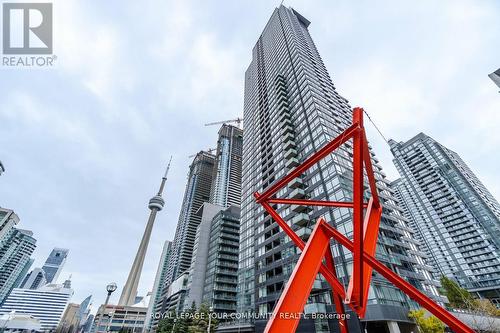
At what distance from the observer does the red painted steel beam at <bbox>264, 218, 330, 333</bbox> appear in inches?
208

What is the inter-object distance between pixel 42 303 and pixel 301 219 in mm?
251845

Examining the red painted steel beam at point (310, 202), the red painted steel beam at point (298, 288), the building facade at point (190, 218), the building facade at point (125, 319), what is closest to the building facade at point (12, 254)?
the building facade at point (125, 319)

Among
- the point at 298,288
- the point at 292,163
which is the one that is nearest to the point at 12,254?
the point at 292,163

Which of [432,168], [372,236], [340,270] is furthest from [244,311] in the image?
[432,168]

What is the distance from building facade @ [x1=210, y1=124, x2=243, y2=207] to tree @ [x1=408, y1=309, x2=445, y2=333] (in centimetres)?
9823

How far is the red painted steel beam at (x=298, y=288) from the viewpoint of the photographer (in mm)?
5281

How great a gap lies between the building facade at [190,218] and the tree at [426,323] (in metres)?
80.8

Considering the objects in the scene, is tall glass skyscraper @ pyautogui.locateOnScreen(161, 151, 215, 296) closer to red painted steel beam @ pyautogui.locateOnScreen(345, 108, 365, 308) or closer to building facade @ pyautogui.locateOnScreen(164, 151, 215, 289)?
building facade @ pyautogui.locateOnScreen(164, 151, 215, 289)

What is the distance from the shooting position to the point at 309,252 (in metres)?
7.24

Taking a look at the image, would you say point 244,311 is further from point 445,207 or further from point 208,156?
point 208,156

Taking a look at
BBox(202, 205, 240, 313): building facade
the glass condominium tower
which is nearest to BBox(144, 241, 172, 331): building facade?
BBox(202, 205, 240, 313): building facade

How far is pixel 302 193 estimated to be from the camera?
45.3 meters

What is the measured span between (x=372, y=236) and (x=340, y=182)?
101ft

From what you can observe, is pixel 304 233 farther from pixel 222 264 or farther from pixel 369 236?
pixel 222 264
